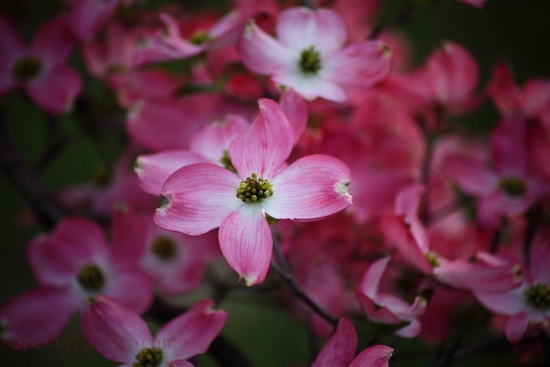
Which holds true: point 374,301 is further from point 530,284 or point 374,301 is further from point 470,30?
point 470,30

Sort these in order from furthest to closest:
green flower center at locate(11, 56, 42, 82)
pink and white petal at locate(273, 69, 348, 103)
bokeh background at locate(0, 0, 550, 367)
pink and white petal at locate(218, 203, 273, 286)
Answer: bokeh background at locate(0, 0, 550, 367) < green flower center at locate(11, 56, 42, 82) < pink and white petal at locate(273, 69, 348, 103) < pink and white petal at locate(218, 203, 273, 286)

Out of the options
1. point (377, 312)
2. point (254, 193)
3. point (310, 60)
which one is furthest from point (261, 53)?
point (377, 312)

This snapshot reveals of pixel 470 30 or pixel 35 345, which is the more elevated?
pixel 35 345

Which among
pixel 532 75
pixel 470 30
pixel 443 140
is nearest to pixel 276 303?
pixel 443 140

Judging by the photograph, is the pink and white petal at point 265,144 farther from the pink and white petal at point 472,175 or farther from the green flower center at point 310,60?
the pink and white petal at point 472,175

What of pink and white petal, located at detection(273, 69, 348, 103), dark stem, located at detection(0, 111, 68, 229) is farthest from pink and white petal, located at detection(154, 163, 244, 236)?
dark stem, located at detection(0, 111, 68, 229)

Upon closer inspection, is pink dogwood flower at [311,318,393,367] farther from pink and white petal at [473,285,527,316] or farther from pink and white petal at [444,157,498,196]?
pink and white petal at [444,157,498,196]
